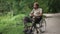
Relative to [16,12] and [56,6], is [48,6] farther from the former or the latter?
[16,12]

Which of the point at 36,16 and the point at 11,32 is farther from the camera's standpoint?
the point at 11,32

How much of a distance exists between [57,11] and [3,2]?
981 centimetres

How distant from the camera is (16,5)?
73.4ft

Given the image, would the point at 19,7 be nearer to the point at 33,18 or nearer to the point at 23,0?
the point at 23,0

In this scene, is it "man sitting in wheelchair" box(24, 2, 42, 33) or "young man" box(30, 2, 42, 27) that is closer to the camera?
"man sitting in wheelchair" box(24, 2, 42, 33)

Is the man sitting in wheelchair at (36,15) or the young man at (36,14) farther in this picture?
the young man at (36,14)

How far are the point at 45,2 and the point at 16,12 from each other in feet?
29.4

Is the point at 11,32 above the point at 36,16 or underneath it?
underneath

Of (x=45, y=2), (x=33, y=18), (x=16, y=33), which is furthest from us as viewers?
(x=45, y=2)

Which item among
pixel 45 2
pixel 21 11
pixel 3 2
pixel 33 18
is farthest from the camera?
pixel 45 2

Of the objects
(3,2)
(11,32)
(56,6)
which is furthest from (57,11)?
(11,32)

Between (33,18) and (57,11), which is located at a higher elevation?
(33,18)

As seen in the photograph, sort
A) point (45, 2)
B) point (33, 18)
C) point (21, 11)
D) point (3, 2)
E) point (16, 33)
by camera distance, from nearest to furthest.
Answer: point (33, 18), point (16, 33), point (21, 11), point (3, 2), point (45, 2)

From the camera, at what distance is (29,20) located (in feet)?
36.4
